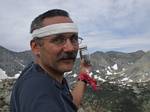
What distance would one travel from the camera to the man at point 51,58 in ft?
12.8

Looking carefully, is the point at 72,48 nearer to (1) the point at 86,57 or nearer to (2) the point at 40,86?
(2) the point at 40,86

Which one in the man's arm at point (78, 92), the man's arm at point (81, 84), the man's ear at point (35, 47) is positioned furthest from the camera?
the man's arm at point (81, 84)

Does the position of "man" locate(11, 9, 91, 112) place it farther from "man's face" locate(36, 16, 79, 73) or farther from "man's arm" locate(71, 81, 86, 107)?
"man's arm" locate(71, 81, 86, 107)

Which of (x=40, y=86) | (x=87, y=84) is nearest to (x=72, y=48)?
(x=40, y=86)

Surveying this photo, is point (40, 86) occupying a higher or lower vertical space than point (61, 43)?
lower

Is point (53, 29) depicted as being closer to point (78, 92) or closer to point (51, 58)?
point (51, 58)

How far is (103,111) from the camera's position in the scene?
26.6 m

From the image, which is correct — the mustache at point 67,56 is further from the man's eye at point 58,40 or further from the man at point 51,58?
the man's eye at point 58,40

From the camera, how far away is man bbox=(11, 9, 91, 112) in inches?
154

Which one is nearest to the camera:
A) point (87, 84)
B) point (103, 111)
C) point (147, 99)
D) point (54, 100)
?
point (54, 100)

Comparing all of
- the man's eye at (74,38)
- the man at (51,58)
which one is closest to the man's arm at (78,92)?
the man at (51,58)

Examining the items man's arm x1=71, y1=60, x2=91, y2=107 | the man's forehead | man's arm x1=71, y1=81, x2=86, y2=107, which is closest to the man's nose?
the man's forehead

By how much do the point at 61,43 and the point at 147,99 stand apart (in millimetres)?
39629

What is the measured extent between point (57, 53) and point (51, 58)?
85mm
